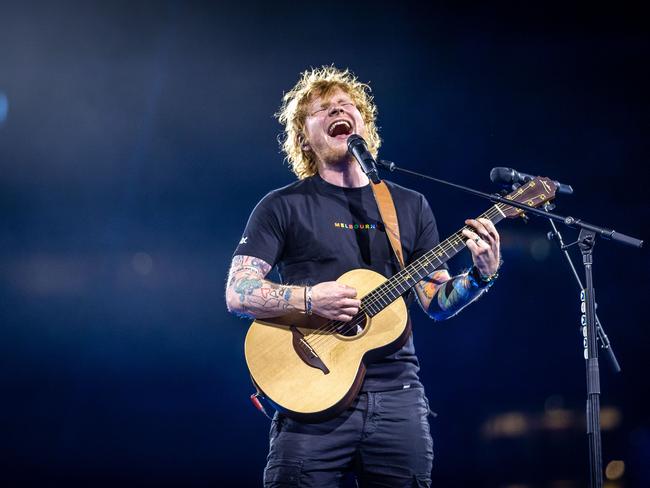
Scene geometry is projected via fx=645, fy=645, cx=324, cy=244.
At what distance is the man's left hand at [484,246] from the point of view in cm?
273

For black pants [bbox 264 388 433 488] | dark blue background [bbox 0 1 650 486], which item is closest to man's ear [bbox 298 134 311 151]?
black pants [bbox 264 388 433 488]

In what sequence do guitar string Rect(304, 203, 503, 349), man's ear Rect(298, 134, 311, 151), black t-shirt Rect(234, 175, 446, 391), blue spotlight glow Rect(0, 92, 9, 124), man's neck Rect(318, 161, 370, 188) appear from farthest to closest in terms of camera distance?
blue spotlight glow Rect(0, 92, 9, 124) < man's ear Rect(298, 134, 311, 151) < man's neck Rect(318, 161, 370, 188) < black t-shirt Rect(234, 175, 446, 391) < guitar string Rect(304, 203, 503, 349)

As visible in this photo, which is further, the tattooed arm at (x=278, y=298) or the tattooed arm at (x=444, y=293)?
the tattooed arm at (x=444, y=293)

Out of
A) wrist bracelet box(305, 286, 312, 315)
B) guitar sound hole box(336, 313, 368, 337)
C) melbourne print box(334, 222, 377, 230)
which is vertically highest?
melbourne print box(334, 222, 377, 230)

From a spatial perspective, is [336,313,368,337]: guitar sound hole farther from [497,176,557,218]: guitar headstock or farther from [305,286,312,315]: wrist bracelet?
[497,176,557,218]: guitar headstock

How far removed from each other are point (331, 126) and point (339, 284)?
40.6 inches

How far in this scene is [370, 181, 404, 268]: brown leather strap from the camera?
3.07m

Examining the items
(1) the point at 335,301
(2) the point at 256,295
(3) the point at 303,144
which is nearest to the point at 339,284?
(1) the point at 335,301

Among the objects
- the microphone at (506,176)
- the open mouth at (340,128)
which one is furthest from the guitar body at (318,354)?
the open mouth at (340,128)

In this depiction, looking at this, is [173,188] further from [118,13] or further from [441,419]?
[441,419]

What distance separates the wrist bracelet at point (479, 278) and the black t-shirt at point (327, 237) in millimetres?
354

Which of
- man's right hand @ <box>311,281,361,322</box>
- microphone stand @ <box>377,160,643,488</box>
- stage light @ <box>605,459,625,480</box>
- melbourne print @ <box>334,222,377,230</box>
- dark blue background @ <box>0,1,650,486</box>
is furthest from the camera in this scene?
stage light @ <box>605,459,625,480</box>

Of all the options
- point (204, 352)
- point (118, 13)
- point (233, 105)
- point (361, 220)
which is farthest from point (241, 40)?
point (361, 220)

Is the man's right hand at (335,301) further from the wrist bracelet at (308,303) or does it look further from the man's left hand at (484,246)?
the man's left hand at (484,246)
